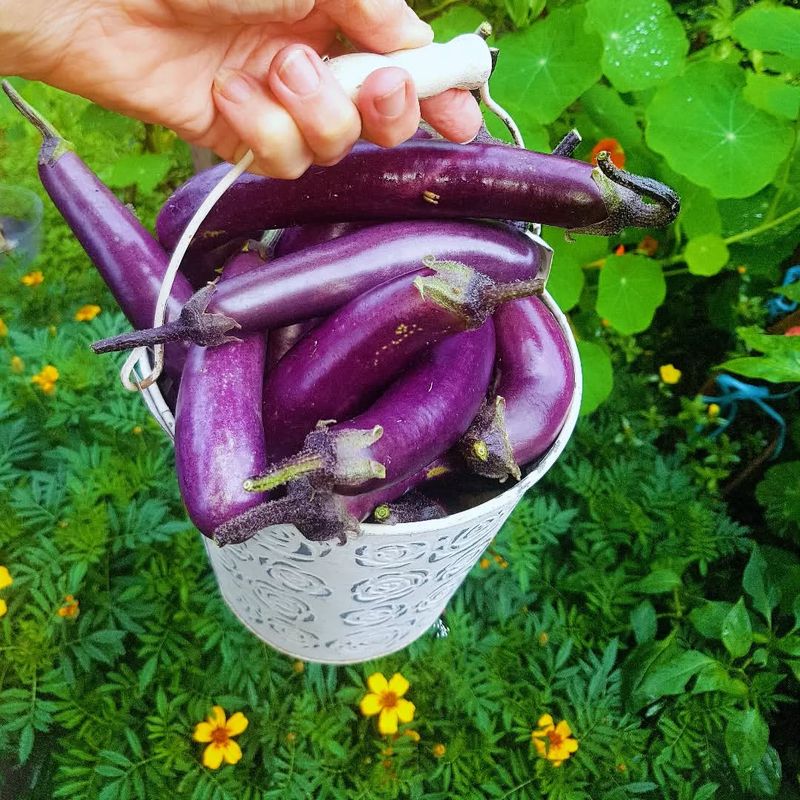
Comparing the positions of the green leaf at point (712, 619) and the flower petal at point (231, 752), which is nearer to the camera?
the flower petal at point (231, 752)

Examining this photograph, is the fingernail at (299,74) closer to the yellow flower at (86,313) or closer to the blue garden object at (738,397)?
the yellow flower at (86,313)

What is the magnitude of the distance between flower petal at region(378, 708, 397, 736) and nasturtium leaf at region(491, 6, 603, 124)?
0.96 meters

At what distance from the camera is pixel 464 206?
0.72m

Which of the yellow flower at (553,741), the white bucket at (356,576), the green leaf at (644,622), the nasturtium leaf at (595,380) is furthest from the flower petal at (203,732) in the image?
the nasturtium leaf at (595,380)

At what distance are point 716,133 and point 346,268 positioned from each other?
0.83 meters

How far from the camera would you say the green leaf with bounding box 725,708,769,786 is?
101 cm

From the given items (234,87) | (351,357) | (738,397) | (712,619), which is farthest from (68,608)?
(738,397)

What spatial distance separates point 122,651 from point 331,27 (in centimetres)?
88

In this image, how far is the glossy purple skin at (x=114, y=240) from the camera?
2.42ft

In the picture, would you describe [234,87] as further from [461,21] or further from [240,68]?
[461,21]

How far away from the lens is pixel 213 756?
0.92 metres

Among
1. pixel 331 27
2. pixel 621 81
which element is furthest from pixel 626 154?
pixel 331 27

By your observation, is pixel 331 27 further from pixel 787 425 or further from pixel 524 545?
pixel 787 425

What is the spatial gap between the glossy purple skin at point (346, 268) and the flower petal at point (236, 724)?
60 cm
